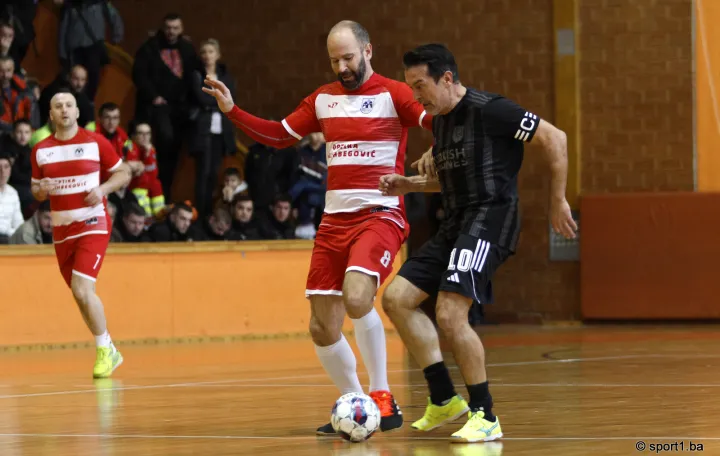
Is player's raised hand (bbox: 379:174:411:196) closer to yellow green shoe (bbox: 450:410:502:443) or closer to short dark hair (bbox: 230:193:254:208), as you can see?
yellow green shoe (bbox: 450:410:502:443)

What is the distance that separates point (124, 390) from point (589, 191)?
9150 millimetres

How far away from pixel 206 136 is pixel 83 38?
186cm

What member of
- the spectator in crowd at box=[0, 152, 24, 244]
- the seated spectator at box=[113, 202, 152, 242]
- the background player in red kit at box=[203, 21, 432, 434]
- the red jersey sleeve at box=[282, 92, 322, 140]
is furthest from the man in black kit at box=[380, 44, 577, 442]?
the seated spectator at box=[113, 202, 152, 242]

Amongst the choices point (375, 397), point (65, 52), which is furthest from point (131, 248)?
point (375, 397)

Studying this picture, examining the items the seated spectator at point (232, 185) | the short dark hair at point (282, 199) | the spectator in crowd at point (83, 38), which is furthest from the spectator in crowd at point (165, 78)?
the short dark hair at point (282, 199)

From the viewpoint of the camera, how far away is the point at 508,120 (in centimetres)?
616

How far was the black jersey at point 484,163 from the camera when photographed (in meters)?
6.21

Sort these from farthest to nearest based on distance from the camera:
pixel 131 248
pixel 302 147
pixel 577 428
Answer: pixel 302 147, pixel 131 248, pixel 577 428

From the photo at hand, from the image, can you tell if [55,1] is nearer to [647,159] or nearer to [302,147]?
[302,147]

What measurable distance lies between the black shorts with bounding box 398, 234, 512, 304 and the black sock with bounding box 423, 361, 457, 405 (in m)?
0.39

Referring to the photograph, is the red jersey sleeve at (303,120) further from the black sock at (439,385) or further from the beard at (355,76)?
the black sock at (439,385)

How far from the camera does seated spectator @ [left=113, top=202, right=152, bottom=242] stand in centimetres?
1419

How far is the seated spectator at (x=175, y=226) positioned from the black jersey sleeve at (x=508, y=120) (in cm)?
860

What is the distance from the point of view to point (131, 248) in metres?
13.9
